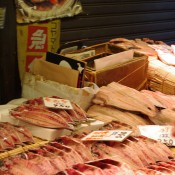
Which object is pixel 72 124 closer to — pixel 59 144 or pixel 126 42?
pixel 59 144

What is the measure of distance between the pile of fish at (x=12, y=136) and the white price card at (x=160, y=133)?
1.19m

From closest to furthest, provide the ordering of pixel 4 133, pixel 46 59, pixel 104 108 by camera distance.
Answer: pixel 4 133
pixel 104 108
pixel 46 59

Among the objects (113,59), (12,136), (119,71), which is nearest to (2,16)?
(113,59)

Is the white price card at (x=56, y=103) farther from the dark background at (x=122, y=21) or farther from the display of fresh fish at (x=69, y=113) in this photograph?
the dark background at (x=122, y=21)

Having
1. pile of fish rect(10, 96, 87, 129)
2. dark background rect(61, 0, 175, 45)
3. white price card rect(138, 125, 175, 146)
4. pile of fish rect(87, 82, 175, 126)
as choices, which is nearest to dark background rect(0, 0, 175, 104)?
dark background rect(61, 0, 175, 45)

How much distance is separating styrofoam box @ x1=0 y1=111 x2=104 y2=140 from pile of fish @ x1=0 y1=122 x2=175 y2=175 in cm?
34

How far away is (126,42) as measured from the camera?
250 inches

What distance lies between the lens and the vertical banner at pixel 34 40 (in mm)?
5832

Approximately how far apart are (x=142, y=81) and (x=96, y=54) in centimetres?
89

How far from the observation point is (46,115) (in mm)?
3555

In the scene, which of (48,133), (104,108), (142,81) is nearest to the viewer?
(48,133)

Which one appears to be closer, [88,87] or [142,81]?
[88,87]

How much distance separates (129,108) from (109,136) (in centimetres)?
101

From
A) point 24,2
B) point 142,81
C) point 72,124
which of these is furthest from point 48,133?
point 24,2
